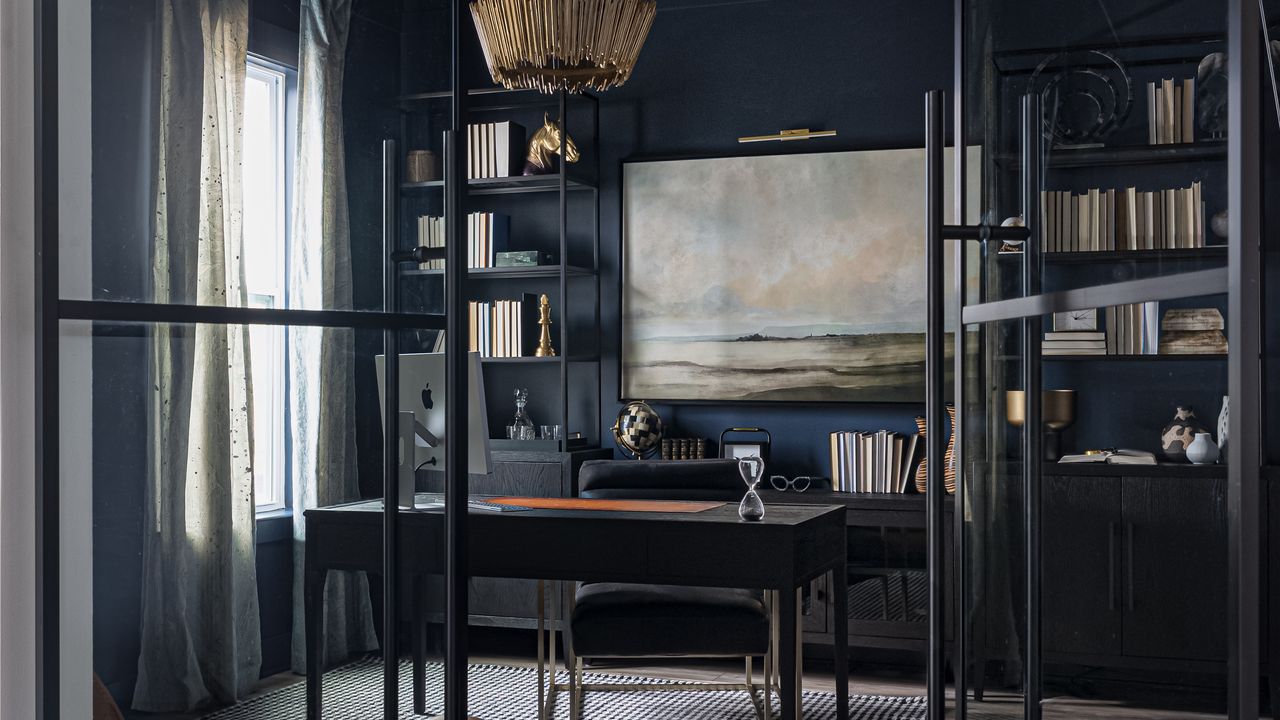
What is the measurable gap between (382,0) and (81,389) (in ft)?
2.96

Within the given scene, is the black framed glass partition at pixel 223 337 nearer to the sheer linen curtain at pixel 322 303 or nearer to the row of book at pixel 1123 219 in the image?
the sheer linen curtain at pixel 322 303

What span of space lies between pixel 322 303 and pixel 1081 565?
1.33 metres

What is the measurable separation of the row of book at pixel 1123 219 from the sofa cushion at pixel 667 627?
2735 mm

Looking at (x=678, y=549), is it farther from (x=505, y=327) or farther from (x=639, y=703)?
(x=505, y=327)

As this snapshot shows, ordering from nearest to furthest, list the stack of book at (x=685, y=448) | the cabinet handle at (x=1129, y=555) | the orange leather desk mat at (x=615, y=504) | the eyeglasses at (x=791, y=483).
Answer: the cabinet handle at (x=1129, y=555) → the orange leather desk mat at (x=615, y=504) → the eyeglasses at (x=791, y=483) → the stack of book at (x=685, y=448)

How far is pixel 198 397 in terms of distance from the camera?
5.99ft

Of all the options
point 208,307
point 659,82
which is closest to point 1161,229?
point 208,307

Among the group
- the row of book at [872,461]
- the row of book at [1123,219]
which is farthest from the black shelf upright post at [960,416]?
the row of book at [872,461]

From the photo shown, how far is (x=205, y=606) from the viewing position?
1854mm

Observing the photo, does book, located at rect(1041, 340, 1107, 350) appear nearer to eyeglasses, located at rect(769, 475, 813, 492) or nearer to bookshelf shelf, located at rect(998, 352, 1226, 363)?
bookshelf shelf, located at rect(998, 352, 1226, 363)

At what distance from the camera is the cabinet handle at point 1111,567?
3.69ft

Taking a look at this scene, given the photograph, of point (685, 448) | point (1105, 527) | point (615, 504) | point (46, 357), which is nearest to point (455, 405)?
point (46, 357)


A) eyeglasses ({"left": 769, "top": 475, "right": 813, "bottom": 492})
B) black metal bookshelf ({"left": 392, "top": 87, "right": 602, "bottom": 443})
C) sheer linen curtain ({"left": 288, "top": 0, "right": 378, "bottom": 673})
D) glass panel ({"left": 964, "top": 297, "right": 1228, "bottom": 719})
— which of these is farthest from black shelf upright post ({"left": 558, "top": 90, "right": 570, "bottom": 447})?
glass panel ({"left": 964, "top": 297, "right": 1228, "bottom": 719})

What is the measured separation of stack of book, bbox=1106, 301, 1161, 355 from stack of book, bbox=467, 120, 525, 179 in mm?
4735
